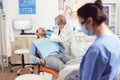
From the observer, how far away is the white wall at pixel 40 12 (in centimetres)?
452

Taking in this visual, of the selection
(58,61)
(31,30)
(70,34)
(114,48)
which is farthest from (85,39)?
(114,48)

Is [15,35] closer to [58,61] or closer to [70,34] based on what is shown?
[70,34]

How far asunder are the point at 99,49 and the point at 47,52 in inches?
74.4

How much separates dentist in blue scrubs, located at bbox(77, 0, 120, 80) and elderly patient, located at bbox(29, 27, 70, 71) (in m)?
1.48

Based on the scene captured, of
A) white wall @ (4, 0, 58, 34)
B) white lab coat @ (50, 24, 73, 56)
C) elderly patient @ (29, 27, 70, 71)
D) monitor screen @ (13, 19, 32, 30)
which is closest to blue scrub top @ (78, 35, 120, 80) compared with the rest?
elderly patient @ (29, 27, 70, 71)

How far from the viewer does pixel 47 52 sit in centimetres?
300

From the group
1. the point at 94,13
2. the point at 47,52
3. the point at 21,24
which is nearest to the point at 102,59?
the point at 94,13

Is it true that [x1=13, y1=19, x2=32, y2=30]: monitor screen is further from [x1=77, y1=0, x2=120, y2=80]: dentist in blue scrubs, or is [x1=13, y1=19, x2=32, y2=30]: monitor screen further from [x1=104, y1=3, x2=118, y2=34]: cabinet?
[x1=77, y1=0, x2=120, y2=80]: dentist in blue scrubs

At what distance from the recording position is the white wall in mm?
4520

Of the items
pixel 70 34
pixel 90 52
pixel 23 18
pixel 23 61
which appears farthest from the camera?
pixel 23 18

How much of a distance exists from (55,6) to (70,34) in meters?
1.39

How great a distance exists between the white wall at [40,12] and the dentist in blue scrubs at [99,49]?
11.1 feet

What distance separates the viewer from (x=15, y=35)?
172 inches

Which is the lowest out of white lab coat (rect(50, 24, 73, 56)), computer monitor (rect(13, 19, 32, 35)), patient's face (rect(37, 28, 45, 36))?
white lab coat (rect(50, 24, 73, 56))
